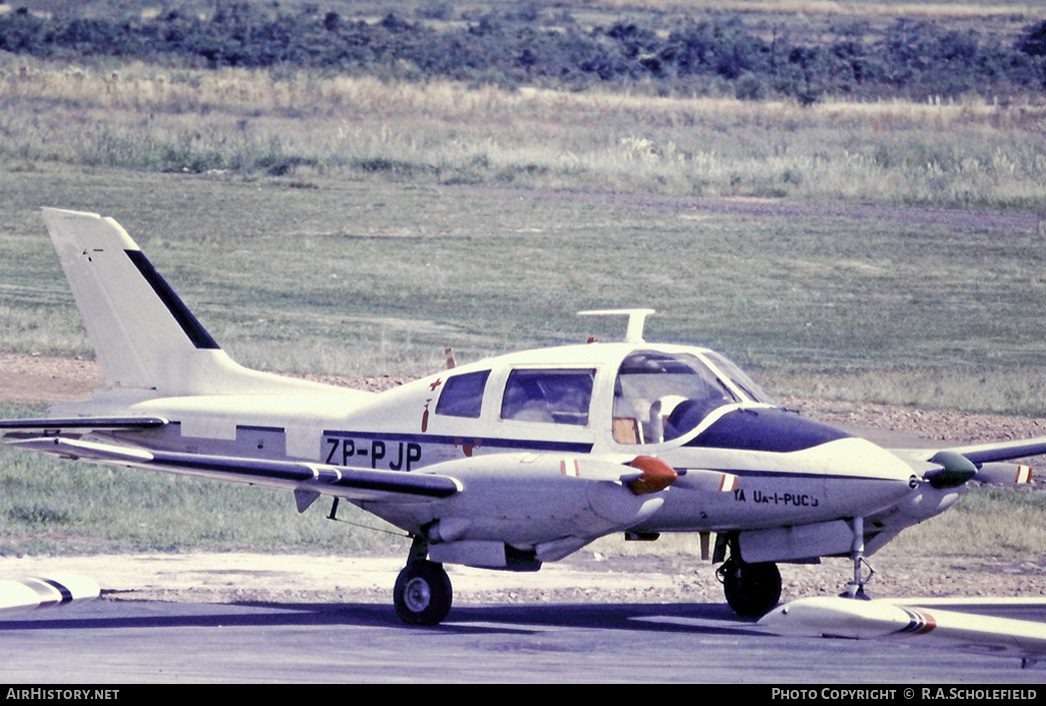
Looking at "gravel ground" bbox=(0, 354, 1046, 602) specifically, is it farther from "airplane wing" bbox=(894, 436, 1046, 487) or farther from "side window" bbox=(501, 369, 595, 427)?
"side window" bbox=(501, 369, 595, 427)

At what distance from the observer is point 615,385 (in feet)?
47.3

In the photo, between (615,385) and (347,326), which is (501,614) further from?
(347,326)

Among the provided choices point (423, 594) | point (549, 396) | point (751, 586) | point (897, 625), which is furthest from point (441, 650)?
point (897, 625)

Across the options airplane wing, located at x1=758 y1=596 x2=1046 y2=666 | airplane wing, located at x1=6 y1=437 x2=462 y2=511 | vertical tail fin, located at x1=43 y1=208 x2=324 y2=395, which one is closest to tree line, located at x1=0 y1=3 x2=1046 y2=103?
vertical tail fin, located at x1=43 y1=208 x2=324 y2=395

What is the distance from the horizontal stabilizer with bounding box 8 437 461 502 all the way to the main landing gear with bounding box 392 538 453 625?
594 mm

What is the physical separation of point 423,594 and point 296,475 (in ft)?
5.17

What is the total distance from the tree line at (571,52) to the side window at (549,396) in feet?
204

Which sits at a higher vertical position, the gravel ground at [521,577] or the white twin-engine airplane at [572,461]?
the white twin-engine airplane at [572,461]

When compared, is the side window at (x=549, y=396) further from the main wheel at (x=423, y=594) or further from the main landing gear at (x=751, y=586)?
the main landing gear at (x=751, y=586)

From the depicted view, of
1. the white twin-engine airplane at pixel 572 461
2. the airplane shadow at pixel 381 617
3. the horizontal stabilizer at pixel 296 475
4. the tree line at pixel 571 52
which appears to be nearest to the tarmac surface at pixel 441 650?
the airplane shadow at pixel 381 617

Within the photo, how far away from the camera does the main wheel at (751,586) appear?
15.3m

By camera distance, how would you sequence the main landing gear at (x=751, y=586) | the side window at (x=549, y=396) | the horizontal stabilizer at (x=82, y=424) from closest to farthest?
1. the side window at (x=549, y=396)
2. the main landing gear at (x=751, y=586)
3. the horizontal stabilizer at (x=82, y=424)

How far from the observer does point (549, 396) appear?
48.1ft
